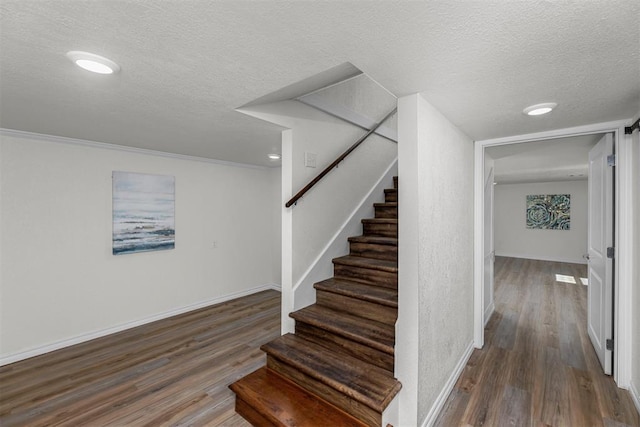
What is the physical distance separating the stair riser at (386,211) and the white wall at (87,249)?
7.64 feet

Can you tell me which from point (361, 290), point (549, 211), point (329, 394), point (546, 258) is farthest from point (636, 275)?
point (546, 258)

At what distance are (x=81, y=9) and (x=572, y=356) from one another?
4.27 metres

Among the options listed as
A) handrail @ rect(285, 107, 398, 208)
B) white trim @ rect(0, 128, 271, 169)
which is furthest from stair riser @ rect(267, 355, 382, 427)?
white trim @ rect(0, 128, 271, 169)

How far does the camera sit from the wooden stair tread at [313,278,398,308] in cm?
221

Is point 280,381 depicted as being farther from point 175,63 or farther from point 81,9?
point 81,9

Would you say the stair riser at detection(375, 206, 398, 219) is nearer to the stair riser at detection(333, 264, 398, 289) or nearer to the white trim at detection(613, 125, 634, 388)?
the stair riser at detection(333, 264, 398, 289)

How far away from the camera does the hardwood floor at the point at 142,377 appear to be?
2000mm

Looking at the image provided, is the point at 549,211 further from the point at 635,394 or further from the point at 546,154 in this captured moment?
the point at 635,394

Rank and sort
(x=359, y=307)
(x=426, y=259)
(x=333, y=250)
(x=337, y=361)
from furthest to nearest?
1. (x=333, y=250)
2. (x=359, y=307)
3. (x=337, y=361)
4. (x=426, y=259)

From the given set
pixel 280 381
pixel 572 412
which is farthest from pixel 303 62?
pixel 572 412

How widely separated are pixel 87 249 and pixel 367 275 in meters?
3.02

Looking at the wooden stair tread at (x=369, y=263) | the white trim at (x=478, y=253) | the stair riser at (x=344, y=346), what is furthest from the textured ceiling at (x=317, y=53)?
the stair riser at (x=344, y=346)

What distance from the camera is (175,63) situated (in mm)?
1464

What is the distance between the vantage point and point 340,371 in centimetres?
192
